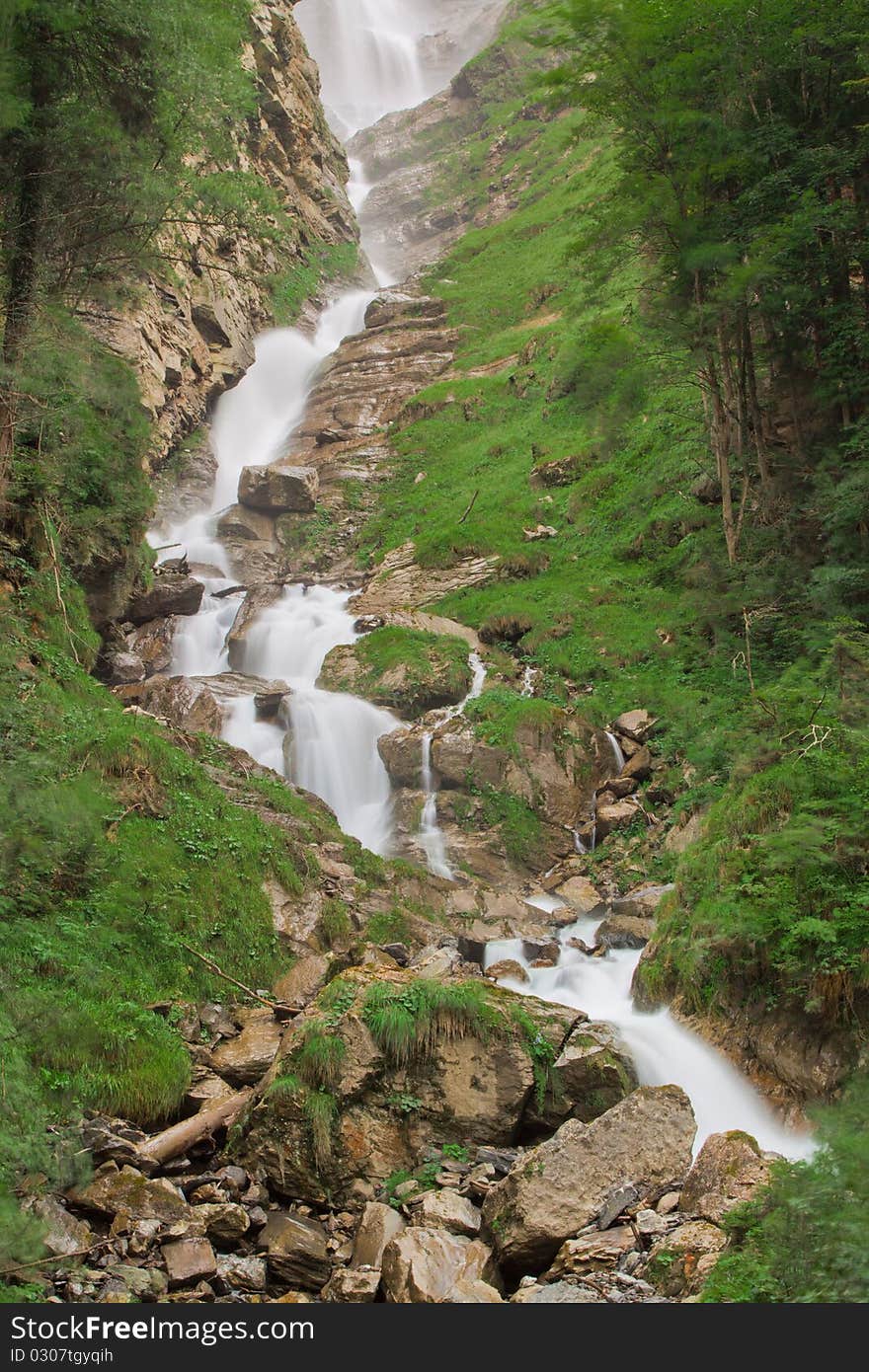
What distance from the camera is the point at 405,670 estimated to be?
741 inches

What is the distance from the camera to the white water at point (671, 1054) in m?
7.43

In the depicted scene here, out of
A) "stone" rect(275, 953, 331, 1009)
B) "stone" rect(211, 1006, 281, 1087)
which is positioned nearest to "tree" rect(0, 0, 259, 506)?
"stone" rect(275, 953, 331, 1009)

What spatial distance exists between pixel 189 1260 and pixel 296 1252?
2.32ft

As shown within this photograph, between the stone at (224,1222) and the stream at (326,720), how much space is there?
3.57 m

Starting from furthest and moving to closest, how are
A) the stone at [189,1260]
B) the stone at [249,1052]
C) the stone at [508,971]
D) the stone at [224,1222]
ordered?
1. the stone at [508,971]
2. the stone at [249,1052]
3. the stone at [224,1222]
4. the stone at [189,1260]

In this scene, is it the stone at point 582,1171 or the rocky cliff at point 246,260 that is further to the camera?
the rocky cliff at point 246,260

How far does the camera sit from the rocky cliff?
72.1 ft

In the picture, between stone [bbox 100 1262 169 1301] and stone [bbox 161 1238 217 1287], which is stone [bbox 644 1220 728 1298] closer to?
stone [bbox 161 1238 217 1287]

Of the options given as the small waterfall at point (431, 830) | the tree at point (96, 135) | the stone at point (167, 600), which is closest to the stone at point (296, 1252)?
the tree at point (96, 135)

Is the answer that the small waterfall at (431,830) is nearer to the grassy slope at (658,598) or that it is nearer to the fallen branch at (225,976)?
the grassy slope at (658,598)

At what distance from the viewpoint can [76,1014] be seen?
7191 mm

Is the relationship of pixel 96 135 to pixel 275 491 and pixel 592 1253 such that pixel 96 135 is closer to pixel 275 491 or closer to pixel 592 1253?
pixel 592 1253

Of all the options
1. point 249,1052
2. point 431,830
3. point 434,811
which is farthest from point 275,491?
point 249,1052

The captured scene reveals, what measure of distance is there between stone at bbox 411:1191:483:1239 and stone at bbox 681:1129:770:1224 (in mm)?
1277
